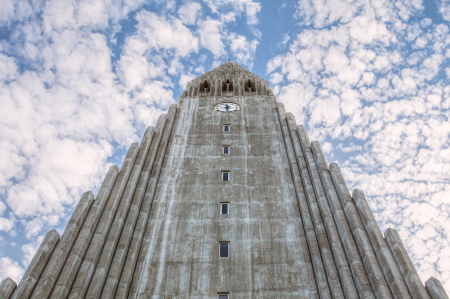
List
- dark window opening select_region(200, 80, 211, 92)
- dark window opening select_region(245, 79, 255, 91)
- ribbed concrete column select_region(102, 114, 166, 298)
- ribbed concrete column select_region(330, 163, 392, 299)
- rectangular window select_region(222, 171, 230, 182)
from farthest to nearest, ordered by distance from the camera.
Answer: dark window opening select_region(245, 79, 255, 91)
dark window opening select_region(200, 80, 211, 92)
rectangular window select_region(222, 171, 230, 182)
ribbed concrete column select_region(102, 114, 166, 298)
ribbed concrete column select_region(330, 163, 392, 299)

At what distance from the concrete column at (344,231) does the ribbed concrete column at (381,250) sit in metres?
1.02

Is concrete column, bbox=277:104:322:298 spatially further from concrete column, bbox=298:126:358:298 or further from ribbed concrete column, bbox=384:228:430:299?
ribbed concrete column, bbox=384:228:430:299

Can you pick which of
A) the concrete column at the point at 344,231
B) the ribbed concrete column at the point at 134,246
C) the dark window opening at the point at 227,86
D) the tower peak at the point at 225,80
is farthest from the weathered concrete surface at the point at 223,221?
the dark window opening at the point at 227,86

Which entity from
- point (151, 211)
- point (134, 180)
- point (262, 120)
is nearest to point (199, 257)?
point (151, 211)

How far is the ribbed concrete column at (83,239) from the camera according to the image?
19406 millimetres

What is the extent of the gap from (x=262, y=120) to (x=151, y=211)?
15.7 m

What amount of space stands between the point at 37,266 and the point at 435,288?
2021 centimetres

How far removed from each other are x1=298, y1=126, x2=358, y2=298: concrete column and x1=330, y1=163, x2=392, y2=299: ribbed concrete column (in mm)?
988

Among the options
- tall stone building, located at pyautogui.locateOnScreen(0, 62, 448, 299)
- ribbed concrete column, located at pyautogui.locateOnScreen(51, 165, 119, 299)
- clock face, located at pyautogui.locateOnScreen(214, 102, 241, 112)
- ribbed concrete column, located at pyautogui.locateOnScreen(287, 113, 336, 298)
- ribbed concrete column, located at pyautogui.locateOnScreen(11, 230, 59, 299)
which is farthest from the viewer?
clock face, located at pyautogui.locateOnScreen(214, 102, 241, 112)

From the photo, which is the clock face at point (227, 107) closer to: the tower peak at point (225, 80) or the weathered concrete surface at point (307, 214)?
the tower peak at point (225, 80)

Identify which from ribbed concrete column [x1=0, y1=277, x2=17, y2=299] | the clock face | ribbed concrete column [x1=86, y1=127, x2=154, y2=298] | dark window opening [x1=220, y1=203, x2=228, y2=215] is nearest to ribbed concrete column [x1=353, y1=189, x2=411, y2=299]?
dark window opening [x1=220, y1=203, x2=228, y2=215]

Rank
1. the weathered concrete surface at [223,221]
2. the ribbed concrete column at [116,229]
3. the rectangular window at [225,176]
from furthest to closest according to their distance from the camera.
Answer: the rectangular window at [225,176], the weathered concrete surface at [223,221], the ribbed concrete column at [116,229]

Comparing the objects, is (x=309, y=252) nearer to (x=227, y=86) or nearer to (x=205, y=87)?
(x=227, y=86)

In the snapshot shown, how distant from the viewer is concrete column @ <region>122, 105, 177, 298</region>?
70.6ft
